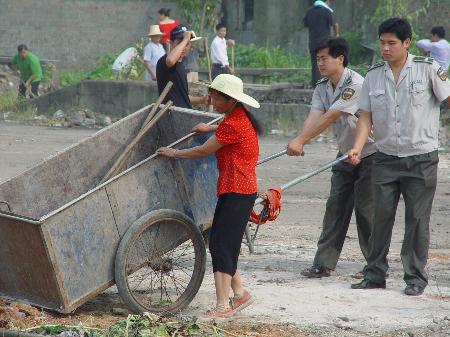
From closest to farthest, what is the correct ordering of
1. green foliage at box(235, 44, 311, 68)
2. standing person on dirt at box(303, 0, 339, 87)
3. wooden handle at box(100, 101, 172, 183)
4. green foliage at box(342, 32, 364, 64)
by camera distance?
wooden handle at box(100, 101, 172, 183) < standing person on dirt at box(303, 0, 339, 87) < green foliage at box(235, 44, 311, 68) < green foliage at box(342, 32, 364, 64)

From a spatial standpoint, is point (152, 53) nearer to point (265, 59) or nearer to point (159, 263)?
point (265, 59)

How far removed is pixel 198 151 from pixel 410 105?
1.65m

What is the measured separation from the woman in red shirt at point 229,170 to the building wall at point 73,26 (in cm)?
2191

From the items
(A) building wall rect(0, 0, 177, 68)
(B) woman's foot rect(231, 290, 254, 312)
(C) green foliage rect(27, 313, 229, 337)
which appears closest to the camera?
(C) green foliage rect(27, 313, 229, 337)

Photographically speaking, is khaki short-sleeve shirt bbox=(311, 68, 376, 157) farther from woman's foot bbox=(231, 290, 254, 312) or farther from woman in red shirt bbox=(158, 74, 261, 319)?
woman's foot bbox=(231, 290, 254, 312)

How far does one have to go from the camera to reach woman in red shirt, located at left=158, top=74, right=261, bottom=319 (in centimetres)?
692

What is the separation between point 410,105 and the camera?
296 inches

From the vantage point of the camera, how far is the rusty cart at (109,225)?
6.56m

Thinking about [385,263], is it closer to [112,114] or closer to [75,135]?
[75,135]

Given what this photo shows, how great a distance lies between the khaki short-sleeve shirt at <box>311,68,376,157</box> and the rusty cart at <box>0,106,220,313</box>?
1070 mm

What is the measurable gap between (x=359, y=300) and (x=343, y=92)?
5.26 feet

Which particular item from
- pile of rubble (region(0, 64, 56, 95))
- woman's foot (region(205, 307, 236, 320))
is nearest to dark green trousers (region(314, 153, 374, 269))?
woman's foot (region(205, 307, 236, 320))

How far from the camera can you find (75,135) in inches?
712

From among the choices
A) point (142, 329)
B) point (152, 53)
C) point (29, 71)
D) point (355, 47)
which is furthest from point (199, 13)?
point (142, 329)
